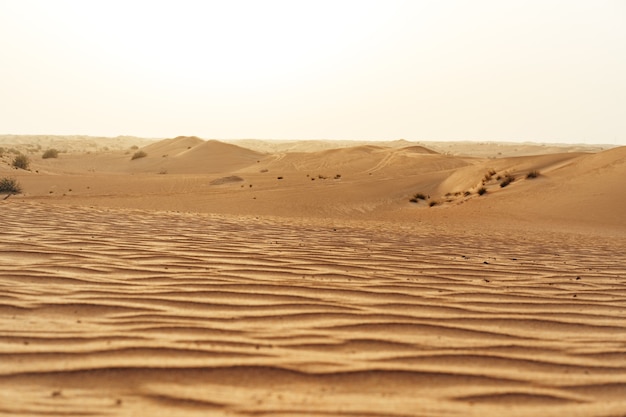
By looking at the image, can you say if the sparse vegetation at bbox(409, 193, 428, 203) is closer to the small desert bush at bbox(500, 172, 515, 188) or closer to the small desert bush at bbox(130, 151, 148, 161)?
the small desert bush at bbox(500, 172, 515, 188)

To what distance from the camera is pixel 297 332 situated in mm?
2930

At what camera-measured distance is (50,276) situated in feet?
13.0

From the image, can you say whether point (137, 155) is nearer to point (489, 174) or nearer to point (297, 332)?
point (489, 174)

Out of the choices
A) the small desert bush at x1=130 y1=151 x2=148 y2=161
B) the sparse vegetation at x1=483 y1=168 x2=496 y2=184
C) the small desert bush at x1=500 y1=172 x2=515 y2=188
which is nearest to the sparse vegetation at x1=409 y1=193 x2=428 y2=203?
the sparse vegetation at x1=483 y1=168 x2=496 y2=184

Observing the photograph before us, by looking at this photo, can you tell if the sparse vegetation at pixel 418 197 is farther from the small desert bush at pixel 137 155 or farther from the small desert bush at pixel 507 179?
the small desert bush at pixel 137 155

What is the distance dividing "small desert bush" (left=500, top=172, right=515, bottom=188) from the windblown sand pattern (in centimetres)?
1051

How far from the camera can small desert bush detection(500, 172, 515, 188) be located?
1578 centimetres

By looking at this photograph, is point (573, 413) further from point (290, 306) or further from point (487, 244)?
point (487, 244)

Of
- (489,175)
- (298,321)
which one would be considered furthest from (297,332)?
(489,175)

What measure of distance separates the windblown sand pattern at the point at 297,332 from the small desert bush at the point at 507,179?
10507mm

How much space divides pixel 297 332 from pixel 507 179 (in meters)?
14.3

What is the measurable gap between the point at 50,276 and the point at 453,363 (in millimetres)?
2750

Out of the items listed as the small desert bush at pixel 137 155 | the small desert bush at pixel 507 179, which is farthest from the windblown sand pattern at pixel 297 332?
the small desert bush at pixel 137 155

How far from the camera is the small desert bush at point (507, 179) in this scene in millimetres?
15781
